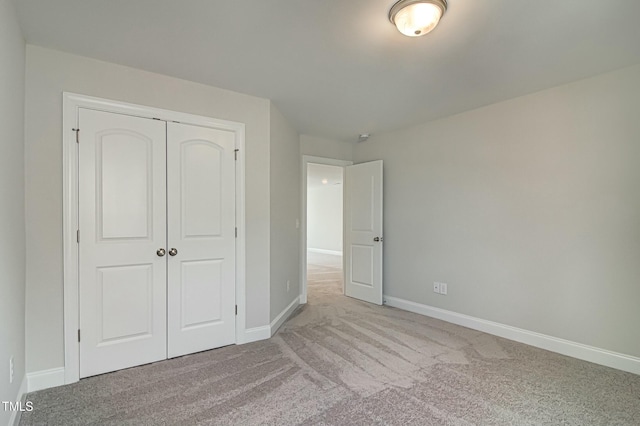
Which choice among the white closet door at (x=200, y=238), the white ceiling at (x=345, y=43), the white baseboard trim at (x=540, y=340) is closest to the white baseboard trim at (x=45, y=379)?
the white closet door at (x=200, y=238)

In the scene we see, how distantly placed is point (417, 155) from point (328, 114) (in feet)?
4.44

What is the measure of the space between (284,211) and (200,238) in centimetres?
119

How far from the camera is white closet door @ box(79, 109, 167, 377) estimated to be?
2474 millimetres

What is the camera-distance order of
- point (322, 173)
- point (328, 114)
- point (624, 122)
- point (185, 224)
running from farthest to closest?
point (322, 173) → point (328, 114) → point (185, 224) → point (624, 122)

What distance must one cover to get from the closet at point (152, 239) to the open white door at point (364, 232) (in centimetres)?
220

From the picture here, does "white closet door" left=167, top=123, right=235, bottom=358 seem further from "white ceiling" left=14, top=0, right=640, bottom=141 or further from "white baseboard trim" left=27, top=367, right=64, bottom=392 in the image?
"white baseboard trim" left=27, top=367, right=64, bottom=392

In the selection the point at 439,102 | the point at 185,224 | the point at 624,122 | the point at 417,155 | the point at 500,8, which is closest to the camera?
the point at 500,8

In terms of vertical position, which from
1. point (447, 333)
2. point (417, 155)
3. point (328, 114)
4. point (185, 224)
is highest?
point (328, 114)

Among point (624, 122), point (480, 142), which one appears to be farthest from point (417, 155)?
point (624, 122)

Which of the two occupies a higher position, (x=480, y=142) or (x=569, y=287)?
(x=480, y=142)

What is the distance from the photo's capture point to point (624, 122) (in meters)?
2.63

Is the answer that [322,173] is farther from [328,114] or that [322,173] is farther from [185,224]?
[185,224]

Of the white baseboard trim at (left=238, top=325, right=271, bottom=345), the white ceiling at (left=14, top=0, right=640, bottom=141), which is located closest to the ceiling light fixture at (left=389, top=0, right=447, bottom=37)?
the white ceiling at (left=14, top=0, right=640, bottom=141)

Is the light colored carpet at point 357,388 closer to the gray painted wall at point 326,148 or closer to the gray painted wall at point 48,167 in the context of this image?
the gray painted wall at point 48,167
